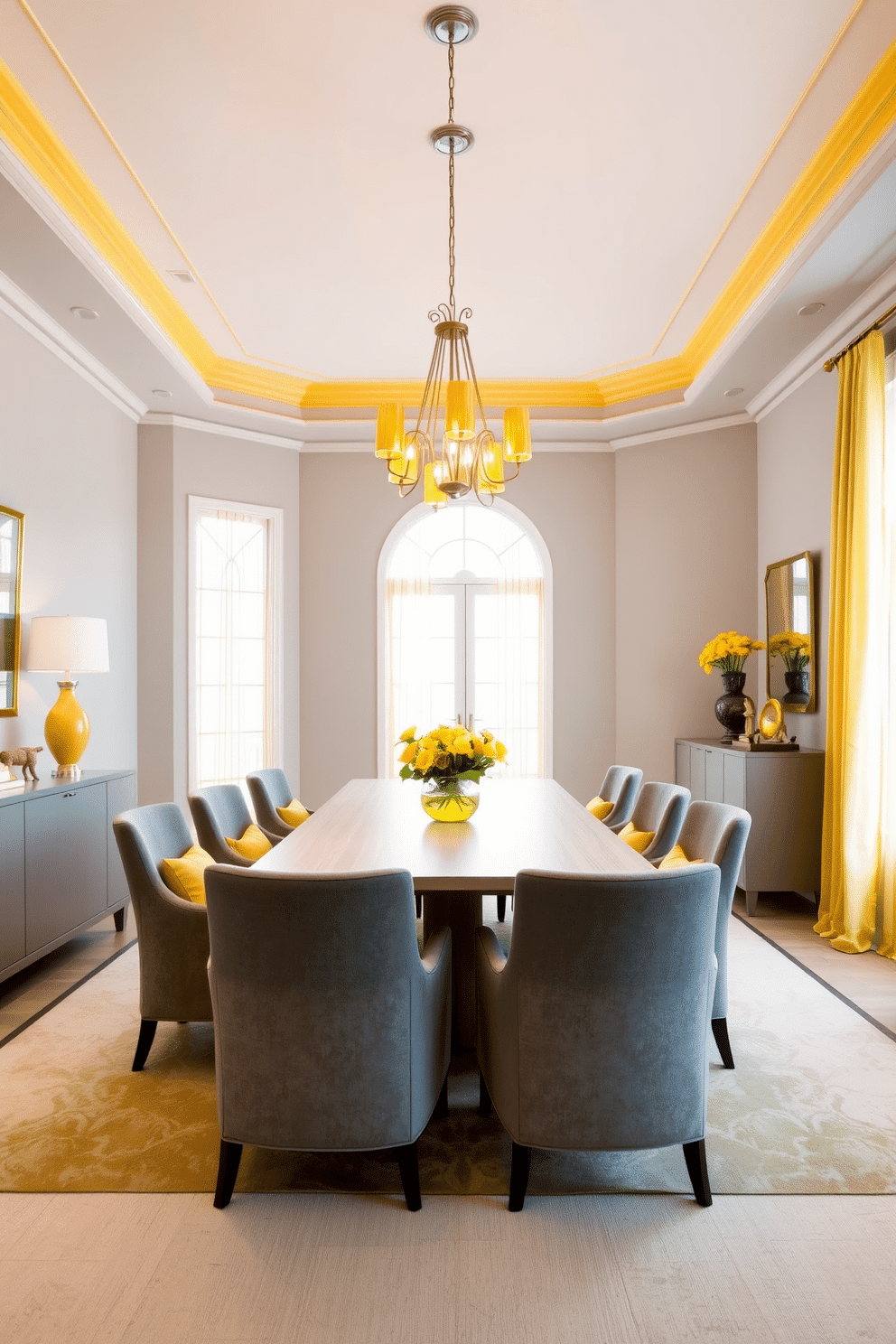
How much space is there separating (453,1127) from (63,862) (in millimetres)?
2284

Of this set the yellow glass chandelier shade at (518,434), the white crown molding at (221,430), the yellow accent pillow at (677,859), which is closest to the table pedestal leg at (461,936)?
the yellow accent pillow at (677,859)

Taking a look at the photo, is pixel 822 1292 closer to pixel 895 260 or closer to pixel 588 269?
pixel 895 260

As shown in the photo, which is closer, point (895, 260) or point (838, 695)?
point (895, 260)

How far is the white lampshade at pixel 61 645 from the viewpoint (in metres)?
4.28

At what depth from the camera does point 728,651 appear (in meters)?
5.67

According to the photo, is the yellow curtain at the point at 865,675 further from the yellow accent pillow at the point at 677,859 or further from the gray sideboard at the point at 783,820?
the yellow accent pillow at the point at 677,859

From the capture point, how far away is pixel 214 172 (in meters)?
3.72

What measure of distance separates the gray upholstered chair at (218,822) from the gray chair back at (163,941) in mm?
436

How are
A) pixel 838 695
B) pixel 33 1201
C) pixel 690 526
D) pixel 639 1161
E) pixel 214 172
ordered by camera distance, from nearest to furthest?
pixel 33 1201
pixel 639 1161
pixel 214 172
pixel 838 695
pixel 690 526

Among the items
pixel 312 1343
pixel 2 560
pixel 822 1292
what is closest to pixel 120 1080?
pixel 312 1343

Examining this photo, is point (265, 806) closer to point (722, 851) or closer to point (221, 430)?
point (722, 851)

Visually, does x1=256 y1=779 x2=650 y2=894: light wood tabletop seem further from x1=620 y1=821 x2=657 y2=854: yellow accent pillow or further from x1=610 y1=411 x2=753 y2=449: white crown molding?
x1=610 y1=411 x2=753 y2=449: white crown molding

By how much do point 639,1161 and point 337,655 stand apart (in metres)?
4.85

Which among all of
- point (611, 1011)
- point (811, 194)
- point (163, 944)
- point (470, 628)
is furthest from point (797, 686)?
point (163, 944)
